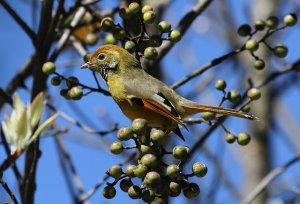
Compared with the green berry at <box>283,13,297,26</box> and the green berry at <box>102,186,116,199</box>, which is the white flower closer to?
the green berry at <box>102,186,116,199</box>

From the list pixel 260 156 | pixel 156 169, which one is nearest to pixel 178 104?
pixel 156 169

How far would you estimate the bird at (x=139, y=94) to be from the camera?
13.5 feet

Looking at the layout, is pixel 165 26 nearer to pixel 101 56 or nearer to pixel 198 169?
pixel 101 56

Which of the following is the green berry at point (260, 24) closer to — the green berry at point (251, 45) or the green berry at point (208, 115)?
the green berry at point (251, 45)

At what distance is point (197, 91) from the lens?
22.1ft

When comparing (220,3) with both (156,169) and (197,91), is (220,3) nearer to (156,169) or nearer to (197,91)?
(197,91)

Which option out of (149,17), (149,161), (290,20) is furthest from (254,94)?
(149,161)

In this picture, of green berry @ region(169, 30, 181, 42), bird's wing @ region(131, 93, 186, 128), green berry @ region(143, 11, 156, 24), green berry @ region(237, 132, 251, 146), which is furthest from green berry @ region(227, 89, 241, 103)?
green berry @ region(143, 11, 156, 24)

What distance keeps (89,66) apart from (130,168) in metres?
1.38

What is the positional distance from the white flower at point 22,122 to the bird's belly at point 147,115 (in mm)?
1412

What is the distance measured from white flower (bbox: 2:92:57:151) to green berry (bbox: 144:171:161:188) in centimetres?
47

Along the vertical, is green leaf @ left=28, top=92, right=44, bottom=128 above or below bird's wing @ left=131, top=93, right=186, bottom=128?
below

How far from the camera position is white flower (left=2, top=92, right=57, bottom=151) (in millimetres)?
2766

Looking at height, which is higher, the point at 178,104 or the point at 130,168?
the point at 178,104
